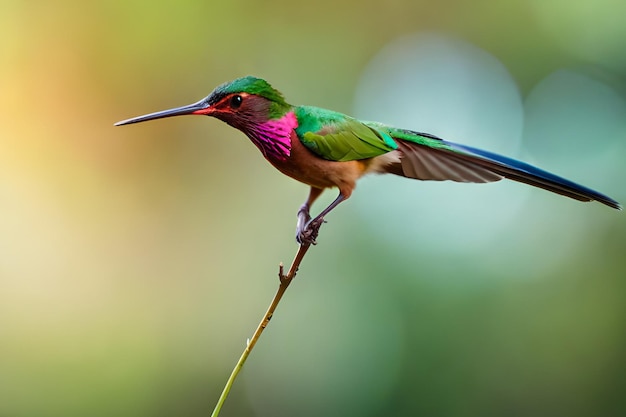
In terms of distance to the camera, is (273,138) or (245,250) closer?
(273,138)

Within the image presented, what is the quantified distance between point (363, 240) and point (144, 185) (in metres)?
1.29

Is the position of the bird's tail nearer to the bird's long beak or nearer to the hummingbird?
the hummingbird

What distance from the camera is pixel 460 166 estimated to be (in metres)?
1.30

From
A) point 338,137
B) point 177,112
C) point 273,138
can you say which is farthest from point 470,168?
point 177,112

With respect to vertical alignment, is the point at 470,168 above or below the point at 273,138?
above

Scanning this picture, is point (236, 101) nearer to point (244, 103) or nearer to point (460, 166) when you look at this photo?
point (244, 103)

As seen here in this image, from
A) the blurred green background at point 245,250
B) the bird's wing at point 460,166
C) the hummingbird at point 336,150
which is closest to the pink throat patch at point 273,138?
the hummingbird at point 336,150

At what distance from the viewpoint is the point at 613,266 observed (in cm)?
318

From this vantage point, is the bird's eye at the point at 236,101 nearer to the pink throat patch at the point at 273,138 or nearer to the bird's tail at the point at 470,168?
the pink throat patch at the point at 273,138

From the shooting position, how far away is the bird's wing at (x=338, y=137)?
1.19 meters

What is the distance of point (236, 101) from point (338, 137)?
0.70 feet

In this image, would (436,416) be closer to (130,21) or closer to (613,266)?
(613,266)

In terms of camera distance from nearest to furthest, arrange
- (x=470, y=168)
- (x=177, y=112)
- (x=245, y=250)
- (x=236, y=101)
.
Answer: (x=177, y=112) → (x=236, y=101) → (x=470, y=168) → (x=245, y=250)

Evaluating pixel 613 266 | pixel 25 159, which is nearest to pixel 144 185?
pixel 25 159
